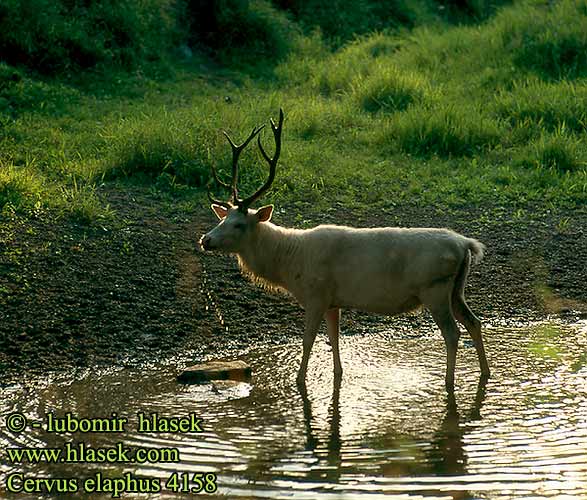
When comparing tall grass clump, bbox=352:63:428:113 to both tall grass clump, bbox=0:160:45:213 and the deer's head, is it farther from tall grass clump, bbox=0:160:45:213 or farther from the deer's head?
the deer's head

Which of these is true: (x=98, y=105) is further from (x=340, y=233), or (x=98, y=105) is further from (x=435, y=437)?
(x=435, y=437)

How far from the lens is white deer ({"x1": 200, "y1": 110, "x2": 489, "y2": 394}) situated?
811cm

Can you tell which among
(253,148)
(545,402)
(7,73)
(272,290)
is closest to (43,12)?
(7,73)

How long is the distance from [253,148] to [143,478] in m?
6.94

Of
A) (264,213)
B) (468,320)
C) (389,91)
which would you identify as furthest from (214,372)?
(389,91)

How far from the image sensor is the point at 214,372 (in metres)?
8.08

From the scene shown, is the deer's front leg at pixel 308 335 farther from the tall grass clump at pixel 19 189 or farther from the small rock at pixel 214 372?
the tall grass clump at pixel 19 189

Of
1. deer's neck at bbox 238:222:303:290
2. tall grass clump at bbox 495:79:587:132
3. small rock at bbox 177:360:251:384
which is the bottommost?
small rock at bbox 177:360:251:384

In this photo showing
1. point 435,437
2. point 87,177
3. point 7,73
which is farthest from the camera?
point 7,73

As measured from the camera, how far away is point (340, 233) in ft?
27.9

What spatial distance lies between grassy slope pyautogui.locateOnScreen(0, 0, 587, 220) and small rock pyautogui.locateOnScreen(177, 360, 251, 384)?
9.68 ft

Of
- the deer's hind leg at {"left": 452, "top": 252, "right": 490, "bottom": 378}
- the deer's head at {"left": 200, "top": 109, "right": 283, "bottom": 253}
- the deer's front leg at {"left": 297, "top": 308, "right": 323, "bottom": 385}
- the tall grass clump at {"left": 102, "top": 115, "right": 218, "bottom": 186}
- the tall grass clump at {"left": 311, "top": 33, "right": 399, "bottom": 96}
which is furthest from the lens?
the tall grass clump at {"left": 311, "top": 33, "right": 399, "bottom": 96}

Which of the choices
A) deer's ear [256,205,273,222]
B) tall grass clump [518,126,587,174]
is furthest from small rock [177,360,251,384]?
tall grass clump [518,126,587,174]

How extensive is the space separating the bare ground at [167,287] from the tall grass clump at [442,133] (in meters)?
2.24
